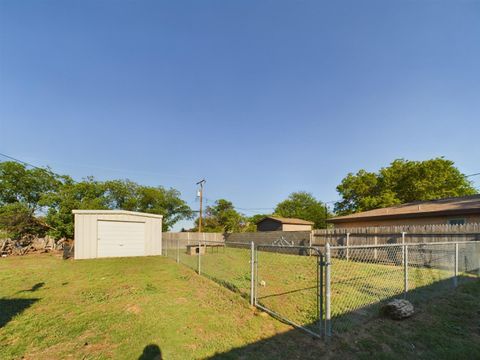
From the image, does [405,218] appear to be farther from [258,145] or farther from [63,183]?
[63,183]

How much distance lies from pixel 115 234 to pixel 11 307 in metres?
9.59

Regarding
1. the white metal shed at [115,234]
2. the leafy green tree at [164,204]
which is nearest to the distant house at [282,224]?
the leafy green tree at [164,204]

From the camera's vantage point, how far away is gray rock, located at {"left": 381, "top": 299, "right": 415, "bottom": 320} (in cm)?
426

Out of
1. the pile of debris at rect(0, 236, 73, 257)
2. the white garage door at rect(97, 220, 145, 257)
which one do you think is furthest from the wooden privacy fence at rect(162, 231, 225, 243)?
the pile of debris at rect(0, 236, 73, 257)

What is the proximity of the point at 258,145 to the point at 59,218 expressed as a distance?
16.3 m

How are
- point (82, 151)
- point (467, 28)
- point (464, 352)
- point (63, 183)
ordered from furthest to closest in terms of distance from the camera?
point (63, 183)
point (82, 151)
point (467, 28)
point (464, 352)

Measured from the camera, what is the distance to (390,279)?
7348mm

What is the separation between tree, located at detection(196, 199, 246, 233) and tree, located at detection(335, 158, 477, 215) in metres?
16.4

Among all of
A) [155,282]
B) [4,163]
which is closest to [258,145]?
[155,282]

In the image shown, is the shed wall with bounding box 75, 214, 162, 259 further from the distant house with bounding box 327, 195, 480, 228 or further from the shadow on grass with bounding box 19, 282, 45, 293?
the distant house with bounding box 327, 195, 480, 228

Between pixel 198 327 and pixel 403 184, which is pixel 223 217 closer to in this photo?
pixel 403 184

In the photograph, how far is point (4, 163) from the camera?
72.9 feet

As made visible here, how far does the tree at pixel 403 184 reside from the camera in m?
24.7

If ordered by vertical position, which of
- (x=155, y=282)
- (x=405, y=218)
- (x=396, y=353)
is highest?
(x=405, y=218)
